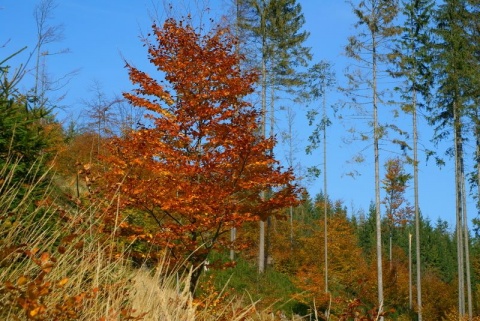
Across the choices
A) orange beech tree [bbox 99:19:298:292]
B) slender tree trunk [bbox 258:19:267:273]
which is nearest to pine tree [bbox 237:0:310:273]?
slender tree trunk [bbox 258:19:267:273]

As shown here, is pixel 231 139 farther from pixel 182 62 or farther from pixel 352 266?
pixel 352 266

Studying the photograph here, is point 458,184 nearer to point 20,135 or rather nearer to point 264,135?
point 264,135

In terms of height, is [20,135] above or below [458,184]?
below

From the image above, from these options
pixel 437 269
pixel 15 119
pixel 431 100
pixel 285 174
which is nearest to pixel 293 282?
pixel 431 100

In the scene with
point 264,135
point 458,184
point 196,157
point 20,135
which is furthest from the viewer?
point 458,184

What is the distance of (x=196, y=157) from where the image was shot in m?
11.4

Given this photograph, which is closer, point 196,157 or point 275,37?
point 196,157

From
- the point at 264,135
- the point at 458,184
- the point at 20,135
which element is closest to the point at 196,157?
the point at 20,135

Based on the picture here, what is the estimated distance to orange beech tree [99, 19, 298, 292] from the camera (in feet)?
34.4

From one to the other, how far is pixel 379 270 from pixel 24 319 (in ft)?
65.5

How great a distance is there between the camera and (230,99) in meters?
11.9

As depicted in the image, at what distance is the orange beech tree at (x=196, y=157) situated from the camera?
10.5 metres

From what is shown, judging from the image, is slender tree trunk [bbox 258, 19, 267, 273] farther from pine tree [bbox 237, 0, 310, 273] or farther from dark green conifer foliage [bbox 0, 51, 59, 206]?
dark green conifer foliage [bbox 0, 51, 59, 206]

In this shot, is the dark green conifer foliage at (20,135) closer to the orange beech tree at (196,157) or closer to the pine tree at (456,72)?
the orange beech tree at (196,157)
